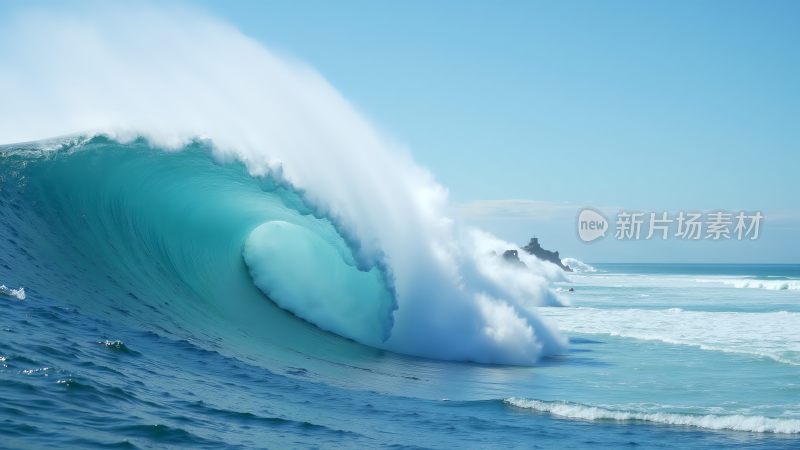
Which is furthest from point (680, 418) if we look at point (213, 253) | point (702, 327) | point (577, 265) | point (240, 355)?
point (577, 265)

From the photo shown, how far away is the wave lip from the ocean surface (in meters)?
0.02

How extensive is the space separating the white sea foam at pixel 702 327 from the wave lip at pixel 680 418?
492 centimetres

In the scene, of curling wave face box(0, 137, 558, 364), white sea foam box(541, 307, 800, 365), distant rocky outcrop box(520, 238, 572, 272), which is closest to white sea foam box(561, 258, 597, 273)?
distant rocky outcrop box(520, 238, 572, 272)

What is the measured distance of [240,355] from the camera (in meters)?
8.89

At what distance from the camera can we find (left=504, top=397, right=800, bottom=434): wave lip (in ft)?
23.2

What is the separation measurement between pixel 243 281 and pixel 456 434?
841cm

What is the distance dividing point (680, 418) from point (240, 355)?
494 cm

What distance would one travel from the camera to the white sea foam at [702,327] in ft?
44.8

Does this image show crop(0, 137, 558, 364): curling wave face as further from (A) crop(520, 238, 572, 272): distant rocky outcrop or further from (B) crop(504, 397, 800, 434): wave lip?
(A) crop(520, 238, 572, 272): distant rocky outcrop

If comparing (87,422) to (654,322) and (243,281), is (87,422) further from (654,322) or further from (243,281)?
(654,322)

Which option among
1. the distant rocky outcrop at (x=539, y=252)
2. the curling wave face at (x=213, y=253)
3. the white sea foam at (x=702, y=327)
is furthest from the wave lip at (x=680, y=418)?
the distant rocky outcrop at (x=539, y=252)

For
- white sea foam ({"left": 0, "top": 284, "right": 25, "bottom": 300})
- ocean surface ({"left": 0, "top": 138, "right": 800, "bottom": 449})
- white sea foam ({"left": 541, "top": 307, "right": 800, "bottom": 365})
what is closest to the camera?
ocean surface ({"left": 0, "top": 138, "right": 800, "bottom": 449})

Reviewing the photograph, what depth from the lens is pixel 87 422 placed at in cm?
457

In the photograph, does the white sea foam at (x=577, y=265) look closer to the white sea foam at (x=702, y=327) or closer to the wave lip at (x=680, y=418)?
the white sea foam at (x=702, y=327)
